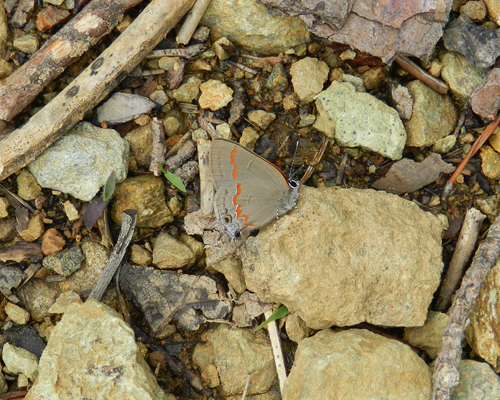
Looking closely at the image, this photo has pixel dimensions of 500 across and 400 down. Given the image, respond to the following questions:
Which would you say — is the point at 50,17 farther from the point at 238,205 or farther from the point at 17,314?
the point at 17,314

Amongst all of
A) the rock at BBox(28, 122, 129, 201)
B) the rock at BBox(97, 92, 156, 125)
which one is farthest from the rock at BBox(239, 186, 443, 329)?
the rock at BBox(97, 92, 156, 125)

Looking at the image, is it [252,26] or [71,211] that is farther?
[252,26]

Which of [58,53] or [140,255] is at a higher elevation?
[58,53]

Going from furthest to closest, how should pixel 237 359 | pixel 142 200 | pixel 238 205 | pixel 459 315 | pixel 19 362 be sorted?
1. pixel 142 200
2. pixel 237 359
3. pixel 238 205
4. pixel 19 362
5. pixel 459 315

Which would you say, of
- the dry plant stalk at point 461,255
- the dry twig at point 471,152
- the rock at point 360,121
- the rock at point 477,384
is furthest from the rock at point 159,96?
the rock at point 477,384

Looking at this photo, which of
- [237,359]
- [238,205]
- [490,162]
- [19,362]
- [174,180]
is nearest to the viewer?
[19,362]

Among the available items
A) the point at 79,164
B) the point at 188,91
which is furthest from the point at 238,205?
the point at 79,164

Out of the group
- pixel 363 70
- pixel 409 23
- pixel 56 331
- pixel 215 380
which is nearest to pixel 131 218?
pixel 56 331

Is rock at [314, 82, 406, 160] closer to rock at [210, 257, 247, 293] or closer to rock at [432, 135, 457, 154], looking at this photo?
rock at [432, 135, 457, 154]
